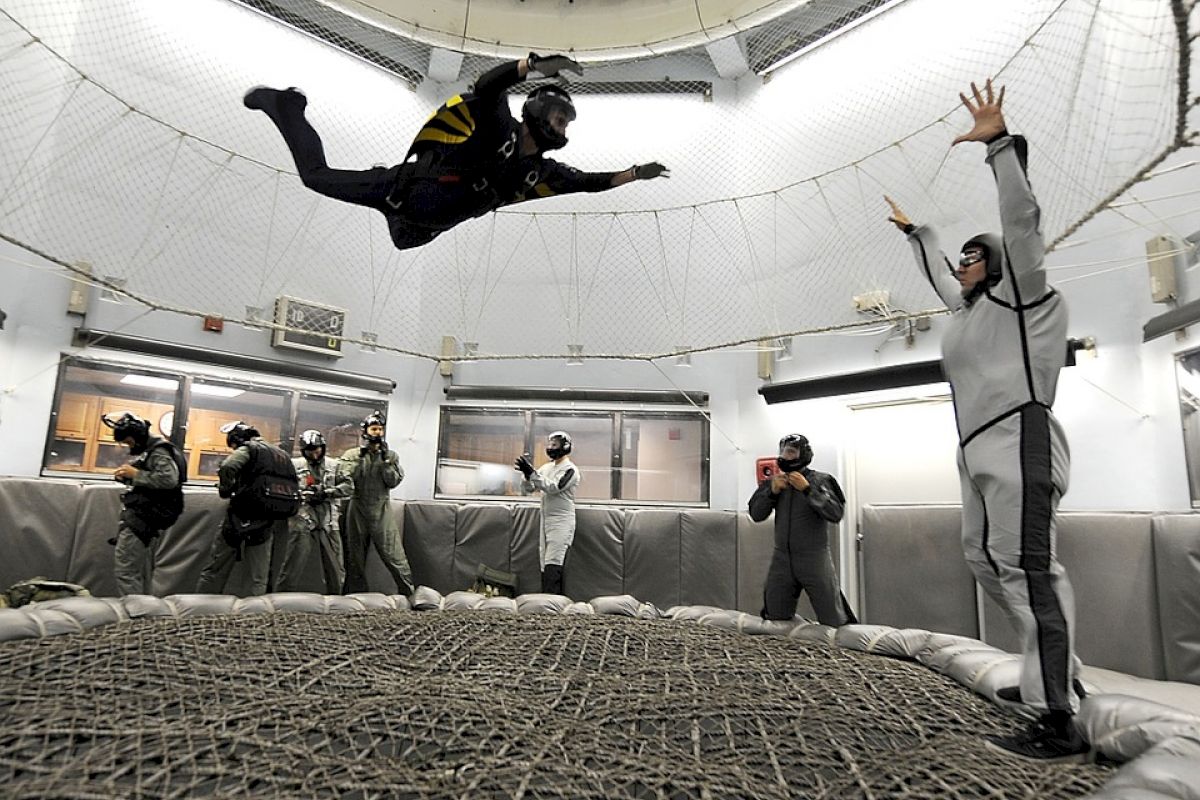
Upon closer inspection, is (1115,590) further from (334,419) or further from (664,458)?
(334,419)

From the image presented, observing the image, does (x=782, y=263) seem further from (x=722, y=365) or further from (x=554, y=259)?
(x=554, y=259)

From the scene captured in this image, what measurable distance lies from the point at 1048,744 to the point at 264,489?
12.7 feet

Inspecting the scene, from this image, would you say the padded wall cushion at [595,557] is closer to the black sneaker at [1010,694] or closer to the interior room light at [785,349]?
the interior room light at [785,349]

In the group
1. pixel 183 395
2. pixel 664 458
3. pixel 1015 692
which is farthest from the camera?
pixel 664 458

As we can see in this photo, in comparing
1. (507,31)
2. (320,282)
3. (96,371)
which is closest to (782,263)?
(507,31)

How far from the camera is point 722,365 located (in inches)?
227

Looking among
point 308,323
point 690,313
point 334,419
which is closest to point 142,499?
point 334,419

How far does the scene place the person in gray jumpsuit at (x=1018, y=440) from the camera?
169 centimetres

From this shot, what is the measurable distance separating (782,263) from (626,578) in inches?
109

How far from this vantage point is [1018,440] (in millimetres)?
1811

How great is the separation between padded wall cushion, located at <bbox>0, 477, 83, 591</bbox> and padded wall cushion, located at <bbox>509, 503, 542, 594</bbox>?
278 centimetres

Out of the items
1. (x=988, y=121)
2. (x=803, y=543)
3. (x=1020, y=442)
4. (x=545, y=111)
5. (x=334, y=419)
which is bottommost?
(x=803, y=543)

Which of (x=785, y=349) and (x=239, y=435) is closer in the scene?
(x=239, y=435)

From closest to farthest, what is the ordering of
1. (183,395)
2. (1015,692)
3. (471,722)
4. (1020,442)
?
(471,722) → (1020,442) → (1015,692) → (183,395)
